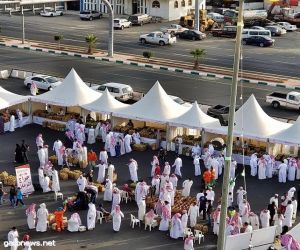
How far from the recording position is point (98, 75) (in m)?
45.5

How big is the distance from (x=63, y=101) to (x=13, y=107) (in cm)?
330

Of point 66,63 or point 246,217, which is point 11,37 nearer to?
point 66,63

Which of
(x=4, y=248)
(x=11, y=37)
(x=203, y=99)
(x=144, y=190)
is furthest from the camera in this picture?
(x=11, y=37)

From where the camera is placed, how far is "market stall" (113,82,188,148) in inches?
1246

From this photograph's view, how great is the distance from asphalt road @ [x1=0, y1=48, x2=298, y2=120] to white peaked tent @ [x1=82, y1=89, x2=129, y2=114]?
764 cm

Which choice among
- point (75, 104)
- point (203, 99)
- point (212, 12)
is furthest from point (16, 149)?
point (212, 12)

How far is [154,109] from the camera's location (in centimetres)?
3188

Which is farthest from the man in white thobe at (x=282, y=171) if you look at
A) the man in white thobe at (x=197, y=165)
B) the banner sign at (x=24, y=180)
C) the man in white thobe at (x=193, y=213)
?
the banner sign at (x=24, y=180)

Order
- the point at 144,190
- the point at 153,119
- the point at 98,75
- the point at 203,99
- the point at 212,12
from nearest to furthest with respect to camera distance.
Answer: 1. the point at 144,190
2. the point at 153,119
3. the point at 203,99
4. the point at 98,75
5. the point at 212,12

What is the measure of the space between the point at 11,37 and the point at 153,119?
30.4m

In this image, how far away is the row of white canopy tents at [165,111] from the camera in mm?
29391

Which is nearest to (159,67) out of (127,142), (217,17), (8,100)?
(8,100)

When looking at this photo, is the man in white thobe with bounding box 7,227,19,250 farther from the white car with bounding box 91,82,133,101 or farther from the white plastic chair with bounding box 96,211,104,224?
the white car with bounding box 91,82,133,101

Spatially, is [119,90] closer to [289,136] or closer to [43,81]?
[43,81]
